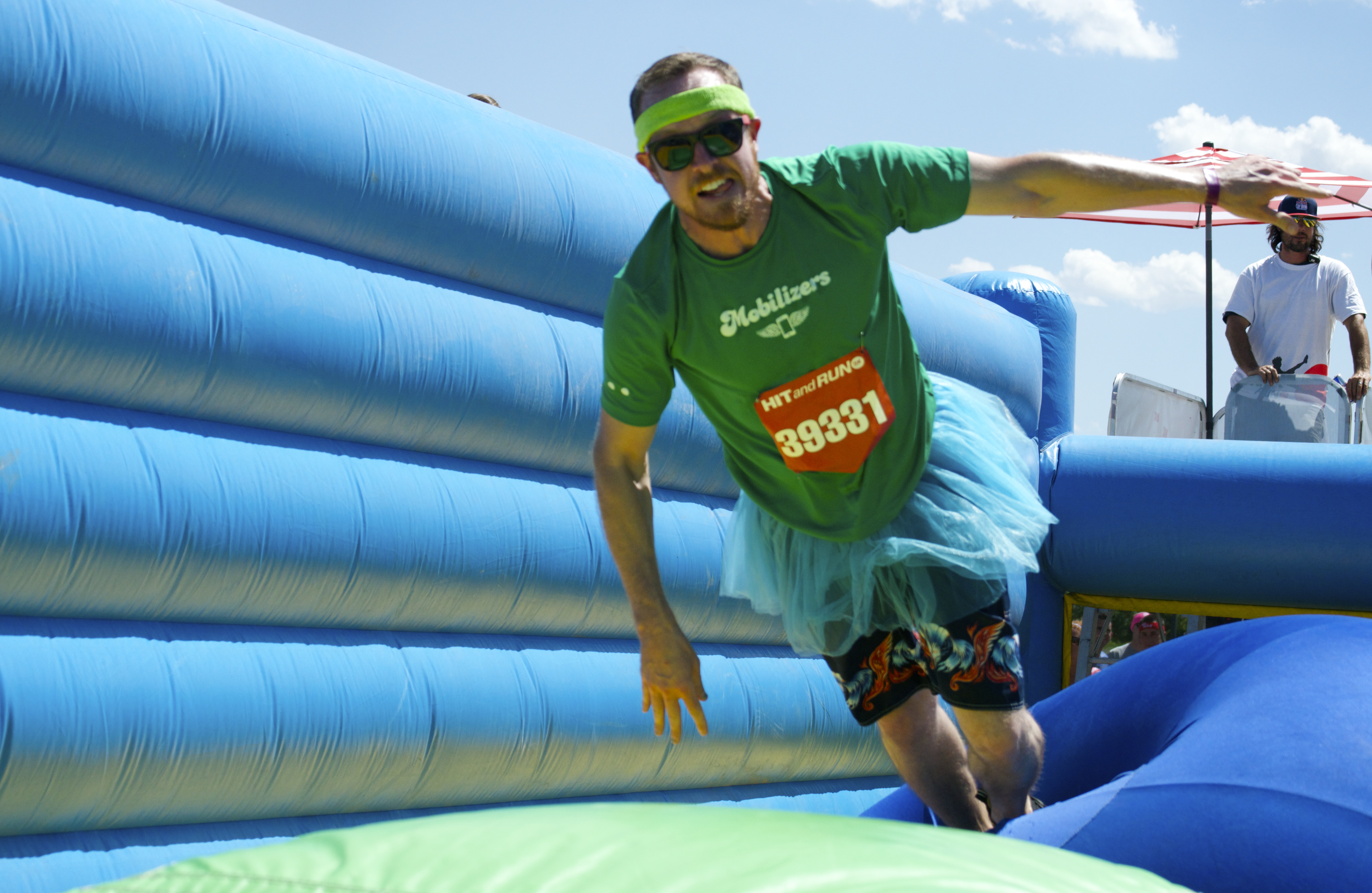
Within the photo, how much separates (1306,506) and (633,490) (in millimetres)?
2175

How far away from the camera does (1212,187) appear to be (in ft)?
4.76

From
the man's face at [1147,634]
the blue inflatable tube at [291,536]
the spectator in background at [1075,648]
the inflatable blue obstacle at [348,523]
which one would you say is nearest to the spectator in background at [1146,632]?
the man's face at [1147,634]

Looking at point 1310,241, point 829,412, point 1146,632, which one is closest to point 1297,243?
point 1310,241

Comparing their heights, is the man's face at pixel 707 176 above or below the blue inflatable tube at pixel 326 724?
above

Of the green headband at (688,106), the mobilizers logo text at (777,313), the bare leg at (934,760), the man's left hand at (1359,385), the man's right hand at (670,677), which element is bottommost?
the bare leg at (934,760)

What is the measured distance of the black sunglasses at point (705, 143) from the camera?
1460mm

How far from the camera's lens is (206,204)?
1.97m

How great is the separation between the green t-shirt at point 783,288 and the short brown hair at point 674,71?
126 millimetres

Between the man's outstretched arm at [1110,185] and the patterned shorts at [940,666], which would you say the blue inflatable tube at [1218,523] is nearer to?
the patterned shorts at [940,666]

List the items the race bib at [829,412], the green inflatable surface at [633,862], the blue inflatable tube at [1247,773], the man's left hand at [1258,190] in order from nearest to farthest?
1. the green inflatable surface at [633,862]
2. the blue inflatable tube at [1247,773]
3. the man's left hand at [1258,190]
4. the race bib at [829,412]

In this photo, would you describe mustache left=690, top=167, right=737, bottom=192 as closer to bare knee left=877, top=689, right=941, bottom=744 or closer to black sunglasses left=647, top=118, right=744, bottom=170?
black sunglasses left=647, top=118, right=744, bottom=170

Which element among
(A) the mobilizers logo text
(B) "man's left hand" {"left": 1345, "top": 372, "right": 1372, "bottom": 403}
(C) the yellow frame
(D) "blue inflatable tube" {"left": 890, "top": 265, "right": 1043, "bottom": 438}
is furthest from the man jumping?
(B) "man's left hand" {"left": 1345, "top": 372, "right": 1372, "bottom": 403}

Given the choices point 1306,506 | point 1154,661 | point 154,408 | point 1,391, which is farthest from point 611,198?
point 1306,506

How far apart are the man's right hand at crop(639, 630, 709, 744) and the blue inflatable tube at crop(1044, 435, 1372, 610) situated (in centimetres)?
196
